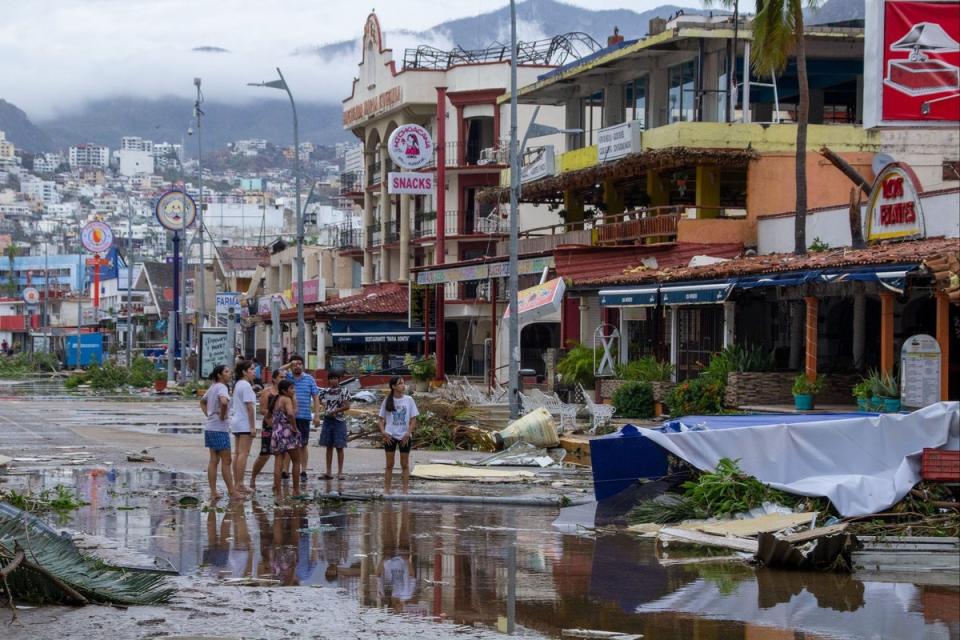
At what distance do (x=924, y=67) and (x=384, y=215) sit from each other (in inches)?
1963

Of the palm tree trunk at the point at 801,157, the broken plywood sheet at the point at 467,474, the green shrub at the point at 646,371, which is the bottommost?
the broken plywood sheet at the point at 467,474

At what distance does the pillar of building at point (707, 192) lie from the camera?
37.5m

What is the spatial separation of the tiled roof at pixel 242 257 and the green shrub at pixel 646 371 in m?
65.3

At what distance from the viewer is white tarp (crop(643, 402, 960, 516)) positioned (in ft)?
50.2

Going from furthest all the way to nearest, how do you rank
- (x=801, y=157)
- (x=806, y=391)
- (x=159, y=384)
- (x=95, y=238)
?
1. (x=95, y=238)
2. (x=159, y=384)
3. (x=801, y=157)
4. (x=806, y=391)

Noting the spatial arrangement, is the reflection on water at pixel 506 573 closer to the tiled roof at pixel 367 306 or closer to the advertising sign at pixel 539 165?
the advertising sign at pixel 539 165

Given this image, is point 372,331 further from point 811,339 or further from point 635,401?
point 811,339

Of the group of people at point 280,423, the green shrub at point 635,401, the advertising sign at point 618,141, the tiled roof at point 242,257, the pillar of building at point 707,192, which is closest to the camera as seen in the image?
the group of people at point 280,423

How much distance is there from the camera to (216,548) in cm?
1405

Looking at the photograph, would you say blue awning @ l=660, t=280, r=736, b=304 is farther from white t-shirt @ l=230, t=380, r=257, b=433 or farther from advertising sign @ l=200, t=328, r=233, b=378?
advertising sign @ l=200, t=328, r=233, b=378

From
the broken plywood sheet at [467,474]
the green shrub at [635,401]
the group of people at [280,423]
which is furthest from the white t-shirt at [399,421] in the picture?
the green shrub at [635,401]

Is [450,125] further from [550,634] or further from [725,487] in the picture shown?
[550,634]

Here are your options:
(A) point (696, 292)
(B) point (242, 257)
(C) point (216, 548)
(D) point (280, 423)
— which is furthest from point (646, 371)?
(B) point (242, 257)

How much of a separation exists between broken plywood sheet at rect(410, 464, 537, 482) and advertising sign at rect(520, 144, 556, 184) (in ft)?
75.6
